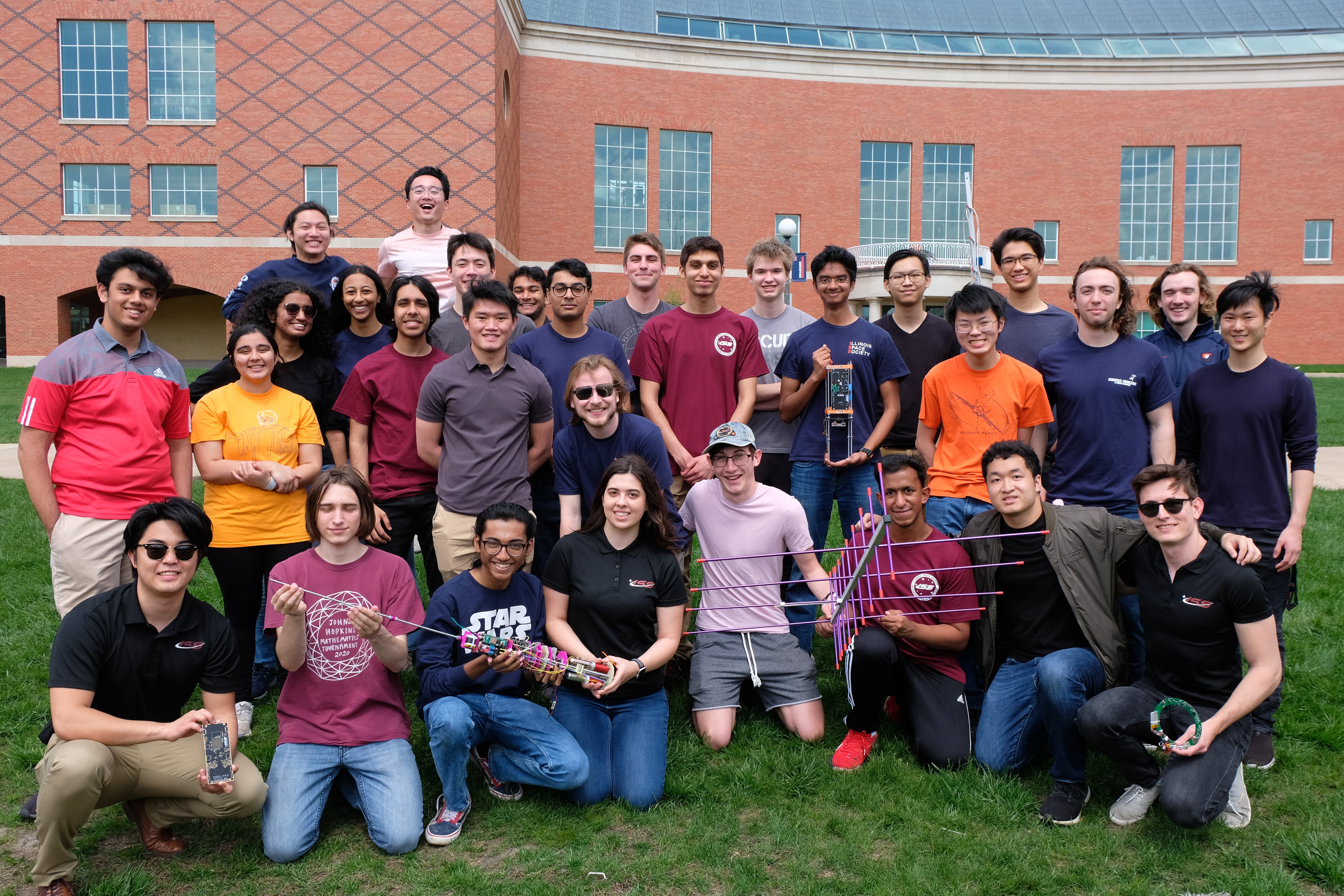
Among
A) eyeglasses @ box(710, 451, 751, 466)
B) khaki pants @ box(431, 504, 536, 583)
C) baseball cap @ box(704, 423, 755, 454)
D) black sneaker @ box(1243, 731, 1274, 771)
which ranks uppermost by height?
baseball cap @ box(704, 423, 755, 454)

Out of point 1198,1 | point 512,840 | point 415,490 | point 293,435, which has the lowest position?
point 512,840

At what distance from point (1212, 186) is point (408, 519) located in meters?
44.5

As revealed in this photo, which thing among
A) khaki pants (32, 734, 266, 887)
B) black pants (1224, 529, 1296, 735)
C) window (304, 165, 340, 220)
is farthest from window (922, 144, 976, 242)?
khaki pants (32, 734, 266, 887)

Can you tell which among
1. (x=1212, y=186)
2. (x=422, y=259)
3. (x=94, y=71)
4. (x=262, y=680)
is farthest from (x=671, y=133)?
(x=262, y=680)

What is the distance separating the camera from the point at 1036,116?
40.0m

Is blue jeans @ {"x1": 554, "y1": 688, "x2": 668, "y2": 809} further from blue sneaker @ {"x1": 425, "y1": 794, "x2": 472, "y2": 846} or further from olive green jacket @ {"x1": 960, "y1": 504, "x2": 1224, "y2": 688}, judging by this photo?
olive green jacket @ {"x1": 960, "y1": 504, "x2": 1224, "y2": 688}

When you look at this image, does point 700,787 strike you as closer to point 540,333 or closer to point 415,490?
point 415,490

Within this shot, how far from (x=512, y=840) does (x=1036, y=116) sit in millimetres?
42596

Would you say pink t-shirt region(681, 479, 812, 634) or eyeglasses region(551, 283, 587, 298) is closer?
pink t-shirt region(681, 479, 812, 634)

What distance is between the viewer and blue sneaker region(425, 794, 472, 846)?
415 cm

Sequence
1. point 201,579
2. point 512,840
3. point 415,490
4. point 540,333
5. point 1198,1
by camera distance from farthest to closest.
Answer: point 1198,1
point 201,579
point 540,333
point 415,490
point 512,840

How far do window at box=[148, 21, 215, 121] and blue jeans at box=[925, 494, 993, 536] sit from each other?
32345 millimetres

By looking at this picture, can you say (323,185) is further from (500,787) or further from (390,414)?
(500,787)

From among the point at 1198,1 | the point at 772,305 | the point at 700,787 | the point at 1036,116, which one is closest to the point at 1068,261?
the point at 1036,116
